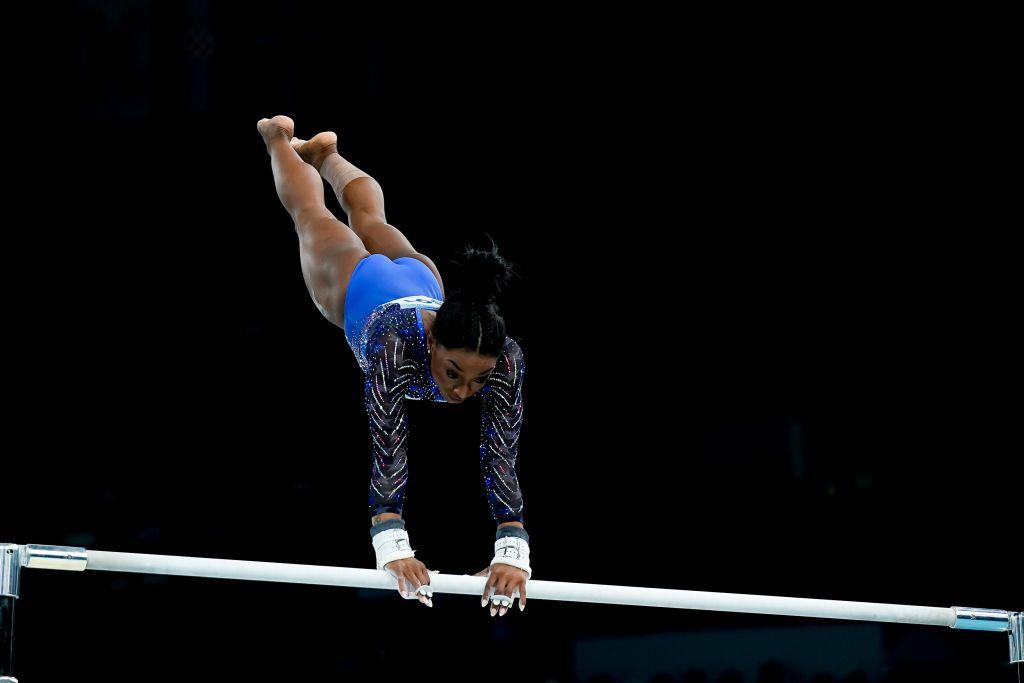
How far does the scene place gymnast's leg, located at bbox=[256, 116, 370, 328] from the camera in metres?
4.09

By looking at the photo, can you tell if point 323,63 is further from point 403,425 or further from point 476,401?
point 403,425

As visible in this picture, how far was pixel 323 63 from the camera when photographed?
6.83 metres

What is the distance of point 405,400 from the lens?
11.2 feet

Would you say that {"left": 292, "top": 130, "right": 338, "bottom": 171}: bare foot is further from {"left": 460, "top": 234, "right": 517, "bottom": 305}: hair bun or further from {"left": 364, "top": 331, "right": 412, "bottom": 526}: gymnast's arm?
{"left": 460, "top": 234, "right": 517, "bottom": 305}: hair bun

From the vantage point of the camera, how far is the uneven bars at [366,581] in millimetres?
3268

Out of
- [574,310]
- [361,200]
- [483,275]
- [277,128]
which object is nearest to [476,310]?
[483,275]

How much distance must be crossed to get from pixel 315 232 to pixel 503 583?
4.90 ft

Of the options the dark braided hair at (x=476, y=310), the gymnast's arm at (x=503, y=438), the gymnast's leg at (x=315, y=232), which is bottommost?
the gymnast's arm at (x=503, y=438)

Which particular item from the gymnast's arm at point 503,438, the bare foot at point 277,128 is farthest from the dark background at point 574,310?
the gymnast's arm at point 503,438

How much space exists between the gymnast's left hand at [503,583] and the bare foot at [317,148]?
6.60ft

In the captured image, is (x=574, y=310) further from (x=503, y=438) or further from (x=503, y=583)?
(x=503, y=583)

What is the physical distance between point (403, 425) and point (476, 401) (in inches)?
137

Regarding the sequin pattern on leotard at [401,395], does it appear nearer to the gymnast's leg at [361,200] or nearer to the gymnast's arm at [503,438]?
the gymnast's arm at [503,438]

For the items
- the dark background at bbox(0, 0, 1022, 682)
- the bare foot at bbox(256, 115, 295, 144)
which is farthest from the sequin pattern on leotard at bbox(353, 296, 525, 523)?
the dark background at bbox(0, 0, 1022, 682)
